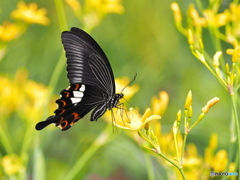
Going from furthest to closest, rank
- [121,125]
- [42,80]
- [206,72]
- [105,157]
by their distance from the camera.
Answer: [206,72] → [42,80] → [105,157] → [121,125]

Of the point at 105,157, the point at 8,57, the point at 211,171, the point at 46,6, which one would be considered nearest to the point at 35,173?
the point at 211,171

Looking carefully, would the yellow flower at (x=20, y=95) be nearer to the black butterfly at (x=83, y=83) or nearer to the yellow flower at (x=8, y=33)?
the yellow flower at (x=8, y=33)

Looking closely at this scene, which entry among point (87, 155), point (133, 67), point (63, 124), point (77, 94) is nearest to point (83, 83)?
point (77, 94)

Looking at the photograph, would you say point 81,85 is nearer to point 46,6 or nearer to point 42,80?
point 42,80

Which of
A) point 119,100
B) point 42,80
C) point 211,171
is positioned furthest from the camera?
point 42,80

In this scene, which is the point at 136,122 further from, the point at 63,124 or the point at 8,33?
the point at 8,33

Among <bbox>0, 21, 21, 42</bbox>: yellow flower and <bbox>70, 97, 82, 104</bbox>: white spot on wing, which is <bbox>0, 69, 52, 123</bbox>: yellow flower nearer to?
<bbox>0, 21, 21, 42</bbox>: yellow flower

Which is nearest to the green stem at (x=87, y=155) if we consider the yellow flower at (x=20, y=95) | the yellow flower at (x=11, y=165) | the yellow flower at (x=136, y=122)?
the yellow flower at (x=11, y=165)
